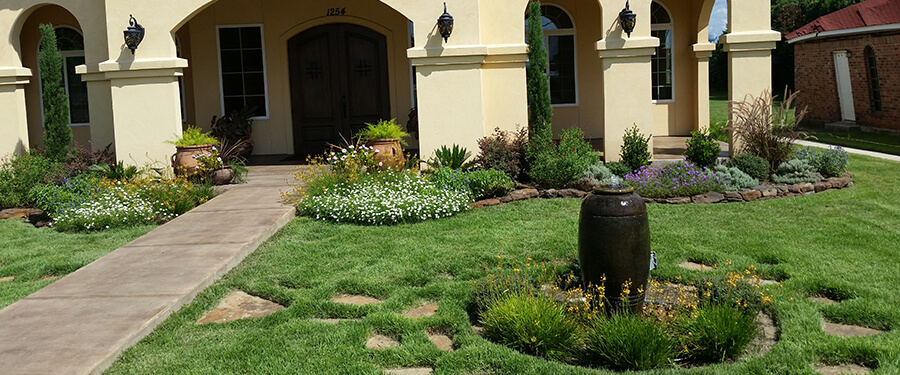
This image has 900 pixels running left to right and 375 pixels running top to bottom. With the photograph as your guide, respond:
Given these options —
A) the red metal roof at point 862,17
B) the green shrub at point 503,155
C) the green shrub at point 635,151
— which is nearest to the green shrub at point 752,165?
the green shrub at point 635,151

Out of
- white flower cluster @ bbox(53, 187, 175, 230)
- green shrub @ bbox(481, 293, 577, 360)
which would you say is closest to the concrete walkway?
white flower cluster @ bbox(53, 187, 175, 230)

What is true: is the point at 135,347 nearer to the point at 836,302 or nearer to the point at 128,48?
the point at 836,302

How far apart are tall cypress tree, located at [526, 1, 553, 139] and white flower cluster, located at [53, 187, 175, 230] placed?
17.1 feet

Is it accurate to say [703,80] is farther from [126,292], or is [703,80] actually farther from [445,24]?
[126,292]

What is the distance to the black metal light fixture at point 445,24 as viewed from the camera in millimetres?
11062

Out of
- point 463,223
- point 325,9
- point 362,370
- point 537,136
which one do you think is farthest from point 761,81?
point 362,370

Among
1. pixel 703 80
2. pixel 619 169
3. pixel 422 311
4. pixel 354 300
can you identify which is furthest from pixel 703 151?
pixel 354 300

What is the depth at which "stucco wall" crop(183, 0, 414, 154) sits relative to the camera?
1432cm

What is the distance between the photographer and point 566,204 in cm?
972

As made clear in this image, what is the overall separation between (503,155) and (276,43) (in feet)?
19.3

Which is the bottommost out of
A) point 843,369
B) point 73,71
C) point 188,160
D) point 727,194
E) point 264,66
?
point 843,369

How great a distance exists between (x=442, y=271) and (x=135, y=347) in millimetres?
2736

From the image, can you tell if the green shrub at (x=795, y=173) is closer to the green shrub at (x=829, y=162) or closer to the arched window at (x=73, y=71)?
the green shrub at (x=829, y=162)

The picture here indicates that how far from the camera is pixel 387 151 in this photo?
1114 centimetres
